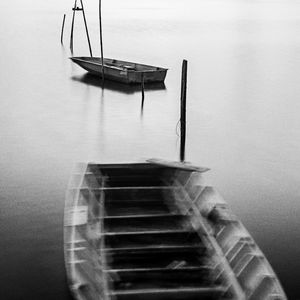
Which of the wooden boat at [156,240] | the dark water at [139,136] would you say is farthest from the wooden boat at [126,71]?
the wooden boat at [156,240]

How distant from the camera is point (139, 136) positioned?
76.2 feet

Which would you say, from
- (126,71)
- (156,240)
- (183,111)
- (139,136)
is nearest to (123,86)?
(126,71)

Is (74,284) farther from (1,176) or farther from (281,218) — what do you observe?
(1,176)

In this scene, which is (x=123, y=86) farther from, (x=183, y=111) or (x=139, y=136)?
(x=183, y=111)

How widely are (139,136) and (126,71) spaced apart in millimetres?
8209

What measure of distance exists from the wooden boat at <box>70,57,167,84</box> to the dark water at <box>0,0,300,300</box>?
666 mm

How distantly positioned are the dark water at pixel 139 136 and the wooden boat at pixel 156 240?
5.40 feet

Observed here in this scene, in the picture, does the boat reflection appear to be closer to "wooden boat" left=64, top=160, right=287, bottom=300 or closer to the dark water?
the dark water

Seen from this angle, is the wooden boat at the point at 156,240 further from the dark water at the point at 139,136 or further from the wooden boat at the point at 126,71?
the wooden boat at the point at 126,71

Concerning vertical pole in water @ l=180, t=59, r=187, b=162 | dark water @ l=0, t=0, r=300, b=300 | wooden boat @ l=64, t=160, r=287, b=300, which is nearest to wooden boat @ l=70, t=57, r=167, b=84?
dark water @ l=0, t=0, r=300, b=300

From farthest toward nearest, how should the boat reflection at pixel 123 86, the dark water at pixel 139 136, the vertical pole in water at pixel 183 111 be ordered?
the boat reflection at pixel 123 86 → the vertical pole in water at pixel 183 111 → the dark water at pixel 139 136

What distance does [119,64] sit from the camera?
1300 inches

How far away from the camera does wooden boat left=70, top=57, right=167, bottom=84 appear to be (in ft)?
101

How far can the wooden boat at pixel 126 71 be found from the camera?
30.9m
